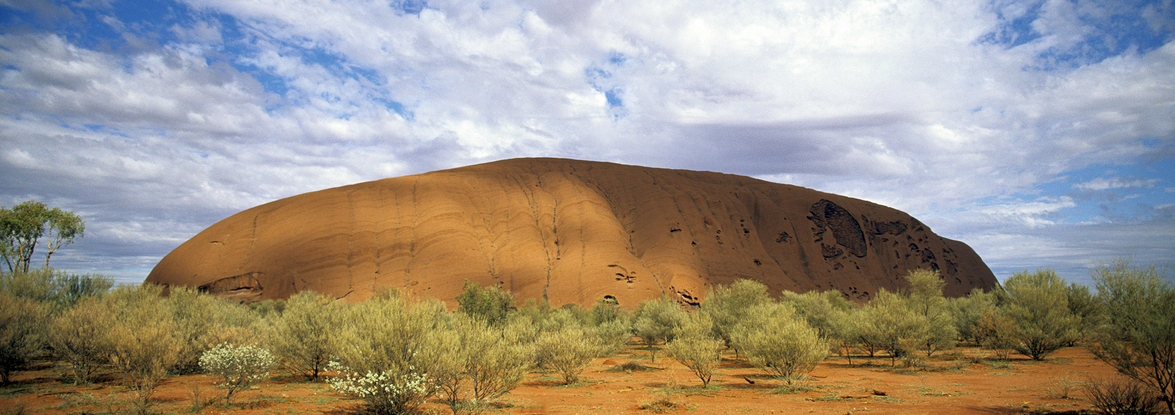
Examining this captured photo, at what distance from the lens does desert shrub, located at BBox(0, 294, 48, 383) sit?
45.9ft

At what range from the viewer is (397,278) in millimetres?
51656

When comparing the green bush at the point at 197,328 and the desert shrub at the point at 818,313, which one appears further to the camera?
the desert shrub at the point at 818,313

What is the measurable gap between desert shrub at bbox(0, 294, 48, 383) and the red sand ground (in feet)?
2.14

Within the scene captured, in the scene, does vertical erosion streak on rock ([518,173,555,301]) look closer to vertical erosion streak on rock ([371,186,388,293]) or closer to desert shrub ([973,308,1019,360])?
vertical erosion streak on rock ([371,186,388,293])

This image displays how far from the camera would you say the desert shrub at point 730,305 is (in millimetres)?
26156

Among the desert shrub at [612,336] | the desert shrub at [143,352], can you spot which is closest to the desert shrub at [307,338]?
the desert shrub at [143,352]

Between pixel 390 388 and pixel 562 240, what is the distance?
50.7 meters

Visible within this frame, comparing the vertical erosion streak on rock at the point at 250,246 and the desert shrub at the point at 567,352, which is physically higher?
the vertical erosion streak on rock at the point at 250,246

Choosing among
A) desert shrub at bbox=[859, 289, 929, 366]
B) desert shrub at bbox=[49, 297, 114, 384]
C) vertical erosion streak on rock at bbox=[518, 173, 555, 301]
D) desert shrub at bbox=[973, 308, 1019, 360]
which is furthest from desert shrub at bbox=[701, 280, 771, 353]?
vertical erosion streak on rock at bbox=[518, 173, 555, 301]

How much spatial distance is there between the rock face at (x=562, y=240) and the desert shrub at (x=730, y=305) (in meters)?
21.1

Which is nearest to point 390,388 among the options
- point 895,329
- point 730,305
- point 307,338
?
point 307,338

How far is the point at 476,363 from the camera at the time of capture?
1083 centimetres

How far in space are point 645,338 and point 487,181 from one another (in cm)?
4437

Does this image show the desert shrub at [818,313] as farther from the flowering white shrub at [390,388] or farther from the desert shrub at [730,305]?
the flowering white shrub at [390,388]
